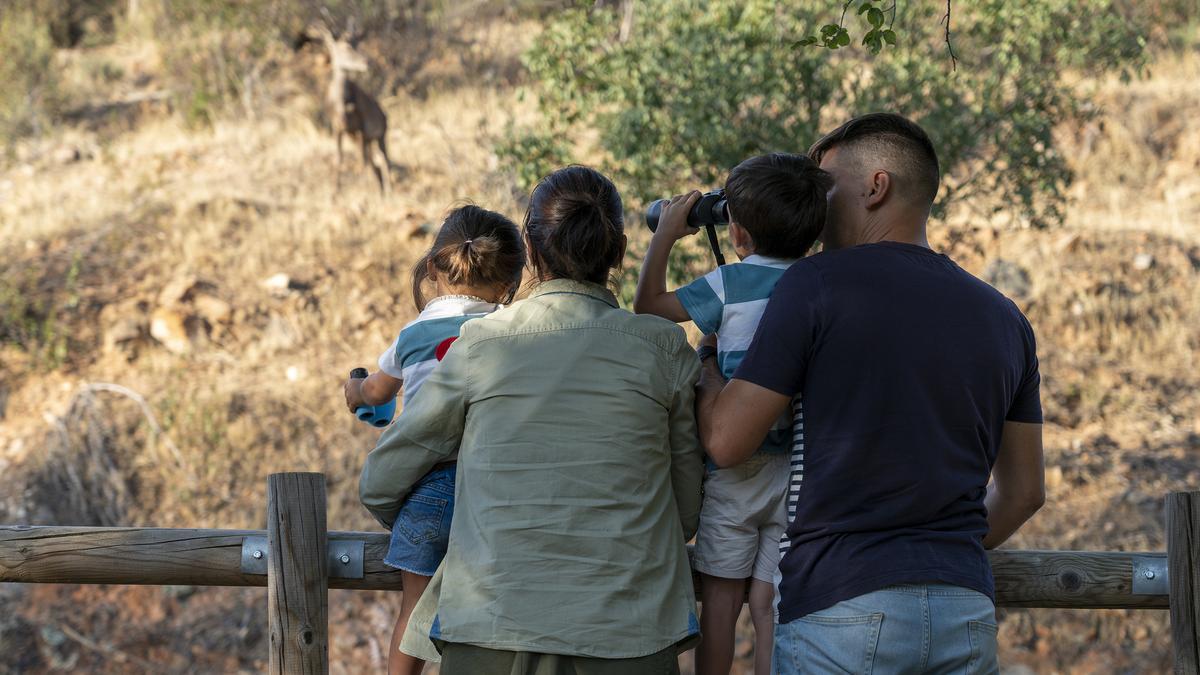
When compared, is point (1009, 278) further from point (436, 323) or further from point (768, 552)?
point (436, 323)

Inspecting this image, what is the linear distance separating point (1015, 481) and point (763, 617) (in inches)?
25.1

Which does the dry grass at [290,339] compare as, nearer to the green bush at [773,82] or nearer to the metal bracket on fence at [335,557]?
the green bush at [773,82]

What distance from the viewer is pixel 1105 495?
27.5 feet

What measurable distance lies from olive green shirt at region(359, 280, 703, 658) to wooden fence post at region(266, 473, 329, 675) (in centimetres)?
74

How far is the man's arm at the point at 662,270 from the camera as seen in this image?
8.39ft

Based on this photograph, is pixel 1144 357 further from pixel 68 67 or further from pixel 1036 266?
pixel 68 67

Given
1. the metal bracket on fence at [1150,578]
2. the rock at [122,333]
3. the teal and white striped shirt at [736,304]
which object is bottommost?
the rock at [122,333]

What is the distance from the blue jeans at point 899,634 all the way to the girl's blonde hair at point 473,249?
115cm

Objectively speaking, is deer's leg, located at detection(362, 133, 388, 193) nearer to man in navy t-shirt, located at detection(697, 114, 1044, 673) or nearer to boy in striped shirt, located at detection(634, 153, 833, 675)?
boy in striped shirt, located at detection(634, 153, 833, 675)

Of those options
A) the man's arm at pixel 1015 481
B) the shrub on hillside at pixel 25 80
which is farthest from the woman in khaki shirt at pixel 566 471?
the shrub on hillside at pixel 25 80

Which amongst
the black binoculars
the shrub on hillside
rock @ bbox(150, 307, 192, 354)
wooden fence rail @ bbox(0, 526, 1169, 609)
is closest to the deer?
rock @ bbox(150, 307, 192, 354)

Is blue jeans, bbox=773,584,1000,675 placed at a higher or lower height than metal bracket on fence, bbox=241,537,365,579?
higher

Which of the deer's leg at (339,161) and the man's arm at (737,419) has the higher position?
the man's arm at (737,419)

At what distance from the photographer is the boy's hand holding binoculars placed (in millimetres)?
2610
